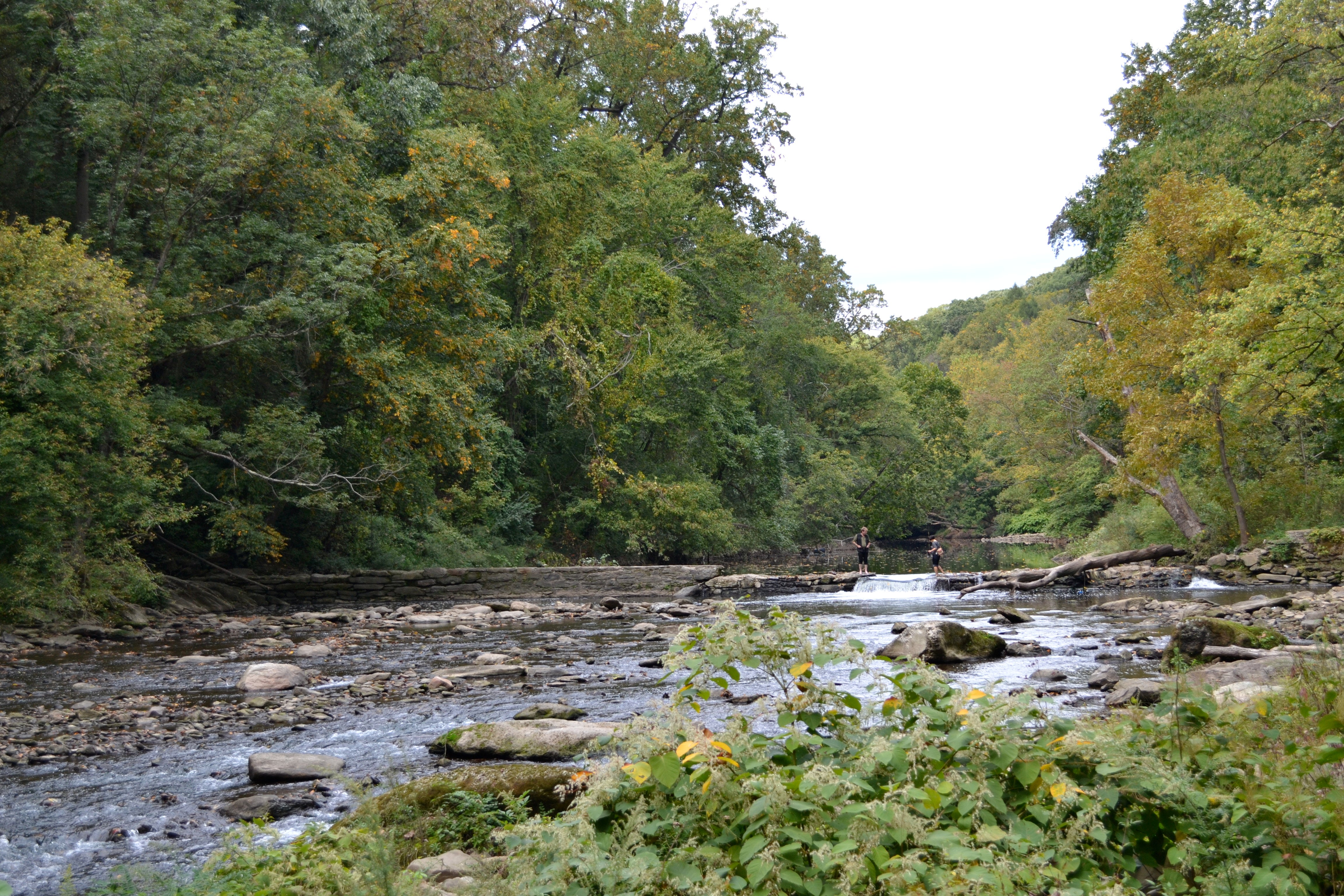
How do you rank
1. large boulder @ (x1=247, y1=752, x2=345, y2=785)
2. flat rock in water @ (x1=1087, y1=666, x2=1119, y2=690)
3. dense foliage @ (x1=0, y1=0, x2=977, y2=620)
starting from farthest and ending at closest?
dense foliage @ (x1=0, y1=0, x2=977, y2=620)
flat rock in water @ (x1=1087, y1=666, x2=1119, y2=690)
large boulder @ (x1=247, y1=752, x2=345, y2=785)

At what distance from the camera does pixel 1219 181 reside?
21.1m

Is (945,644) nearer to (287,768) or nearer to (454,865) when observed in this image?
(287,768)

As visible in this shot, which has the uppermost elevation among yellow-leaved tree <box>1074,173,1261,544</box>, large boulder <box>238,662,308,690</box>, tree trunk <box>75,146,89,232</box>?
tree trunk <box>75,146,89,232</box>

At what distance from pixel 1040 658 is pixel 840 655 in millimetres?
7919

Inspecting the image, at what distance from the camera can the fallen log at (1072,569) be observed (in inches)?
787

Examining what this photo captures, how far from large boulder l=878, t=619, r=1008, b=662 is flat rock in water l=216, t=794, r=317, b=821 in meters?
6.36

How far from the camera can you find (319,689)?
9.08 m

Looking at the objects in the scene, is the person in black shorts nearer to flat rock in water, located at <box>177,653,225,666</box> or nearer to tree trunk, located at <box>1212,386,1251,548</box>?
tree trunk, located at <box>1212,386,1251,548</box>

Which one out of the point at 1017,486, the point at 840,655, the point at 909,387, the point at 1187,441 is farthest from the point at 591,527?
the point at 909,387

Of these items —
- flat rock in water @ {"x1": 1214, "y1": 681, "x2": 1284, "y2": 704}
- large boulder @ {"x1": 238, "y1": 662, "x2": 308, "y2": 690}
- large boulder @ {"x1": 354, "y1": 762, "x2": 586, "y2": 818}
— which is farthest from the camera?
large boulder @ {"x1": 238, "y1": 662, "x2": 308, "y2": 690}

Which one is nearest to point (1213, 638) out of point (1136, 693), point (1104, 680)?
point (1104, 680)

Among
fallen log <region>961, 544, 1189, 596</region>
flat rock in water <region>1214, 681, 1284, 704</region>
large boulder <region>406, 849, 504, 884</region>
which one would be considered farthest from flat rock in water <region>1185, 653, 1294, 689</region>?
fallen log <region>961, 544, 1189, 596</region>

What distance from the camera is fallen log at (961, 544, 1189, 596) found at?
1998cm

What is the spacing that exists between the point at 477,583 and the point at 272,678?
10.1 meters
